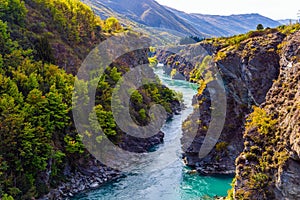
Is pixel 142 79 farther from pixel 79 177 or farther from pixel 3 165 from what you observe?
pixel 3 165

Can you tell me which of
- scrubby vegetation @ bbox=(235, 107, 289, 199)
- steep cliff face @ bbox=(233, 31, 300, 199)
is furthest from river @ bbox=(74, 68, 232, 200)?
steep cliff face @ bbox=(233, 31, 300, 199)

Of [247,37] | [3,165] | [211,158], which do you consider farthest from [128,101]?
[3,165]

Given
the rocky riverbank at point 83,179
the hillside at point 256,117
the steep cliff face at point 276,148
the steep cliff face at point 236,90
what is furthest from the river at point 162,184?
the steep cliff face at point 276,148

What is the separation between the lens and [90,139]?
60219 mm

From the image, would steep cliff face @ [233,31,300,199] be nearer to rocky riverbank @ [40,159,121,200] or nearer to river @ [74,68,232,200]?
river @ [74,68,232,200]

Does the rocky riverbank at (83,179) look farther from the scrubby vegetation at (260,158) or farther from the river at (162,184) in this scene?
the scrubby vegetation at (260,158)

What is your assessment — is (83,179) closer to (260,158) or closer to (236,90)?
(260,158)

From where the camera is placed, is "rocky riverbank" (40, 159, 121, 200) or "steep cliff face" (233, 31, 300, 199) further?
"rocky riverbank" (40, 159, 121, 200)

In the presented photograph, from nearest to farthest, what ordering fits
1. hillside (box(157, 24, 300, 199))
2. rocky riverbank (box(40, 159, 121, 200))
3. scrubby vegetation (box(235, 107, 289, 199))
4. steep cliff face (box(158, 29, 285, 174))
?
hillside (box(157, 24, 300, 199)) → scrubby vegetation (box(235, 107, 289, 199)) → rocky riverbank (box(40, 159, 121, 200)) → steep cliff face (box(158, 29, 285, 174))

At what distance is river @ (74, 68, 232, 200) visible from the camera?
164 ft

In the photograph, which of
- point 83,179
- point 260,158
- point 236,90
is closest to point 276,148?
point 260,158

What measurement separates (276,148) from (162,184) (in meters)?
24.0

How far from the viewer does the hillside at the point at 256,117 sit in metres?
32.8

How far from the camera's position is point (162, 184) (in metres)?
53.9
